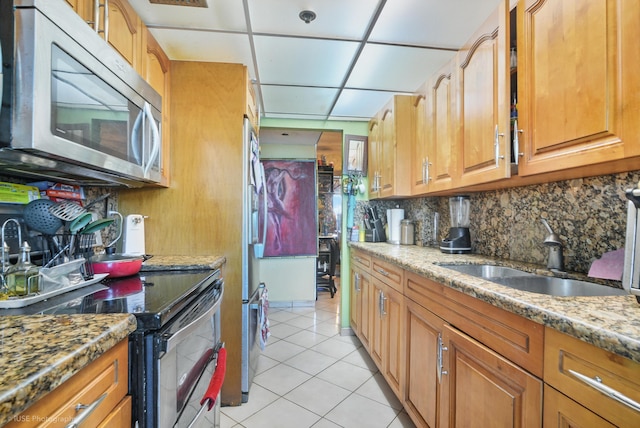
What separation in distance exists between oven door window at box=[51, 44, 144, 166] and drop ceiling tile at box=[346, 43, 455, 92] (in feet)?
4.43

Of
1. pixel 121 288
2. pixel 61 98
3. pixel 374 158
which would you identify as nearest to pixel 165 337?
pixel 121 288

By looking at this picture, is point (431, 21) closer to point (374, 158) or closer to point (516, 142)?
point (516, 142)

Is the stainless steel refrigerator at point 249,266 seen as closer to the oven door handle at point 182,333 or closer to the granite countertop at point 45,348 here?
the oven door handle at point 182,333

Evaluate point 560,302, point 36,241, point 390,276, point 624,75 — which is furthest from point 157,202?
point 624,75

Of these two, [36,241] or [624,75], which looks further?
[36,241]

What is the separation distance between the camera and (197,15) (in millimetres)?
1523

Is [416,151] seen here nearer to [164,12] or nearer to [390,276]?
[390,276]

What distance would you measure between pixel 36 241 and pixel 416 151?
90.0 inches

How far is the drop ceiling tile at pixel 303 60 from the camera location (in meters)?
1.76

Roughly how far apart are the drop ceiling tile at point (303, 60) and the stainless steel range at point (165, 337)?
137 centimetres

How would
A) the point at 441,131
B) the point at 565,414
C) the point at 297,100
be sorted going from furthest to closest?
the point at 297,100 < the point at 441,131 < the point at 565,414

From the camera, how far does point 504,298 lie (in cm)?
91

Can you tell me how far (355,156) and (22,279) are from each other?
270 centimetres

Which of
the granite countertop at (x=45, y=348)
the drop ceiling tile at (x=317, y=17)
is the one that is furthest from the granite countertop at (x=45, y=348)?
the drop ceiling tile at (x=317, y=17)
